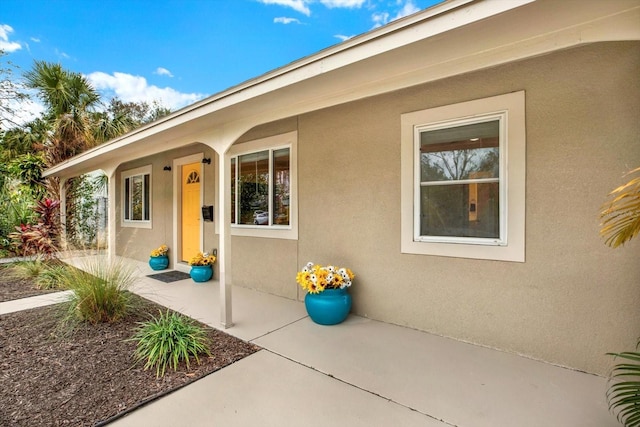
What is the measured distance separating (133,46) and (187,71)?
3.92 metres

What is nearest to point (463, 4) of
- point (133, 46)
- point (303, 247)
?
point (303, 247)

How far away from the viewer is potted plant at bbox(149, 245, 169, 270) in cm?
669

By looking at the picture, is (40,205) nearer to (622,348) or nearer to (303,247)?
(303,247)

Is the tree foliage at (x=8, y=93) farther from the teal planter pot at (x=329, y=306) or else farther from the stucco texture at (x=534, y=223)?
the teal planter pot at (x=329, y=306)

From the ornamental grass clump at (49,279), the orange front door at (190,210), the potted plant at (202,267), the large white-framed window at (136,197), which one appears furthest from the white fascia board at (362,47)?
the large white-framed window at (136,197)

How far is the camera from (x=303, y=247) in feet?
14.5

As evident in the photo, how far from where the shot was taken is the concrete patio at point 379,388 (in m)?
1.98

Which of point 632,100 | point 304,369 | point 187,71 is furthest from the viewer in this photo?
point 187,71

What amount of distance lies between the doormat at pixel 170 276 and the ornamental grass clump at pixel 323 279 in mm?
3402

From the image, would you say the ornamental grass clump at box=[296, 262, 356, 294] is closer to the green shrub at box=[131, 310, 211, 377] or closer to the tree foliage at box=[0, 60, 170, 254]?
the green shrub at box=[131, 310, 211, 377]

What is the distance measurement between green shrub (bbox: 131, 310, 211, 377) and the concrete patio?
38 centimetres

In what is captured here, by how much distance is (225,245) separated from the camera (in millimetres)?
3605

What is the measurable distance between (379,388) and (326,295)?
4.33ft

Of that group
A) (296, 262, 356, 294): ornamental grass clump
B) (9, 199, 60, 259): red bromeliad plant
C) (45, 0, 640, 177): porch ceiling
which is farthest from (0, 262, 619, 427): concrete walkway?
(9, 199, 60, 259): red bromeliad plant
